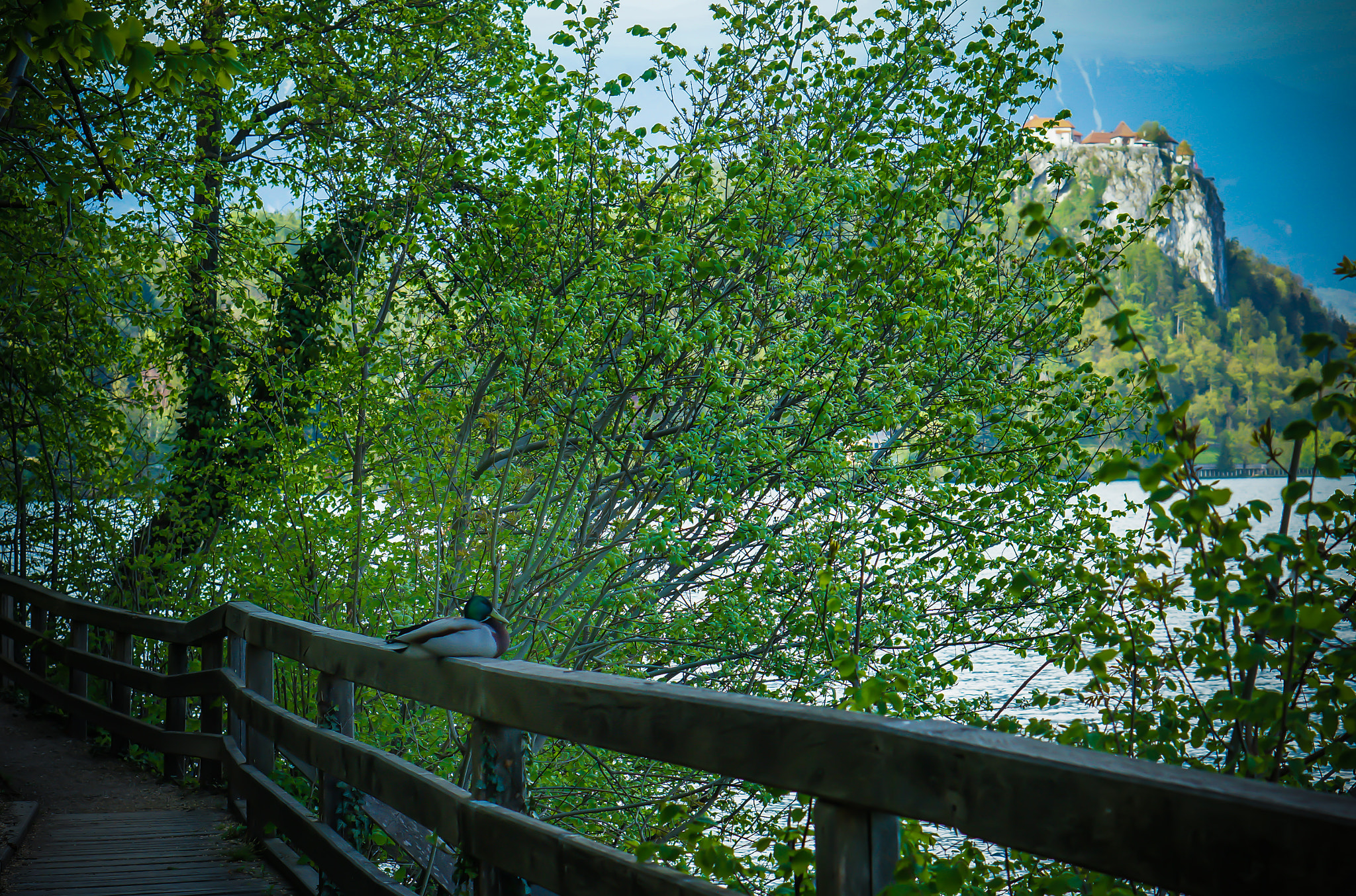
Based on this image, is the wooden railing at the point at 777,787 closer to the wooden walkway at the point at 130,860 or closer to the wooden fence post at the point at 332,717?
the wooden fence post at the point at 332,717

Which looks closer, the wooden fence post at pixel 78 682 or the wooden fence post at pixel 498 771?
the wooden fence post at pixel 498 771

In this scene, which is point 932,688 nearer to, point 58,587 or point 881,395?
point 881,395

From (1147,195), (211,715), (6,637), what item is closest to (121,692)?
(211,715)

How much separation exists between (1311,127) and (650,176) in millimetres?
168114

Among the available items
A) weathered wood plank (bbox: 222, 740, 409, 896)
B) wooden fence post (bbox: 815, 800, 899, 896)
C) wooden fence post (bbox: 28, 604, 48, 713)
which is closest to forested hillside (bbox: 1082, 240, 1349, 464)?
wooden fence post (bbox: 815, 800, 899, 896)

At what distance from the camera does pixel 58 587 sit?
8891 millimetres

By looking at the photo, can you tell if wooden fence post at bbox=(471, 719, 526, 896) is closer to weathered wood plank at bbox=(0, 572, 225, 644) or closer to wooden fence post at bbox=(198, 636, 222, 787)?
weathered wood plank at bbox=(0, 572, 225, 644)

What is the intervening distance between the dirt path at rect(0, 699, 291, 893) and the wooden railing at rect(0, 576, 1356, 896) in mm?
1251

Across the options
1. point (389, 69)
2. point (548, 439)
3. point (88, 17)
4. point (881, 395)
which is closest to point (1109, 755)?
point (88, 17)

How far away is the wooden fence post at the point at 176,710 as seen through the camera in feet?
16.0

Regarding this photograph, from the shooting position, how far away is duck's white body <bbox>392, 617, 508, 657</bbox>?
7.92ft

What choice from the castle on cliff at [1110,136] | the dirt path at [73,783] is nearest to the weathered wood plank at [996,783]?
the dirt path at [73,783]

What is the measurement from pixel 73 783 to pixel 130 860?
2.00m

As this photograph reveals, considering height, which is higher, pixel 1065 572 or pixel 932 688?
pixel 1065 572
